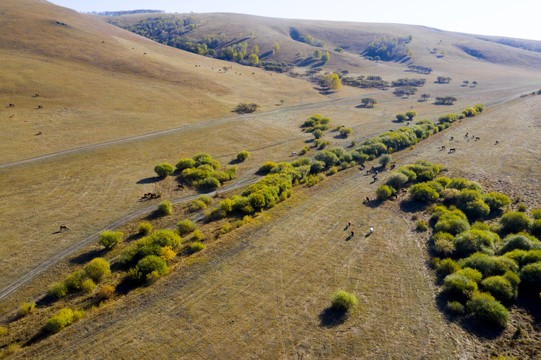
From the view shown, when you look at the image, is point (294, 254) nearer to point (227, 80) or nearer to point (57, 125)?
point (57, 125)

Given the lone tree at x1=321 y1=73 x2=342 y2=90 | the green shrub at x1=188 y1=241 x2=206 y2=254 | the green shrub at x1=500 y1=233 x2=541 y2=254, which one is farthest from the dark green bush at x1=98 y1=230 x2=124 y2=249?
the lone tree at x1=321 y1=73 x2=342 y2=90

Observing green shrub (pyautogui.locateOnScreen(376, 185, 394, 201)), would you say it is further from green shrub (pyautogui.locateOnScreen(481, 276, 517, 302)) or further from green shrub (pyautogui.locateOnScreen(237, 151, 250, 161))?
green shrub (pyautogui.locateOnScreen(237, 151, 250, 161))

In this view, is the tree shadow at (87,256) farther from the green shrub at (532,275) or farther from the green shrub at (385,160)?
the green shrub at (385,160)

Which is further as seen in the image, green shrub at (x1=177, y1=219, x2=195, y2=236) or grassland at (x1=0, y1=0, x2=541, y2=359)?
green shrub at (x1=177, y1=219, x2=195, y2=236)

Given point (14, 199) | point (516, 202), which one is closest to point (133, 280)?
point (14, 199)

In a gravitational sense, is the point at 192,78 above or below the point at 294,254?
above

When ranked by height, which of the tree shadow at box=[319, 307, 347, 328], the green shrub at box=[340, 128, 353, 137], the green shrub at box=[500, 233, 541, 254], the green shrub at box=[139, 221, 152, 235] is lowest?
the green shrub at box=[139, 221, 152, 235]

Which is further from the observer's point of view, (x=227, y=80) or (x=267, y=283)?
(x=227, y=80)
